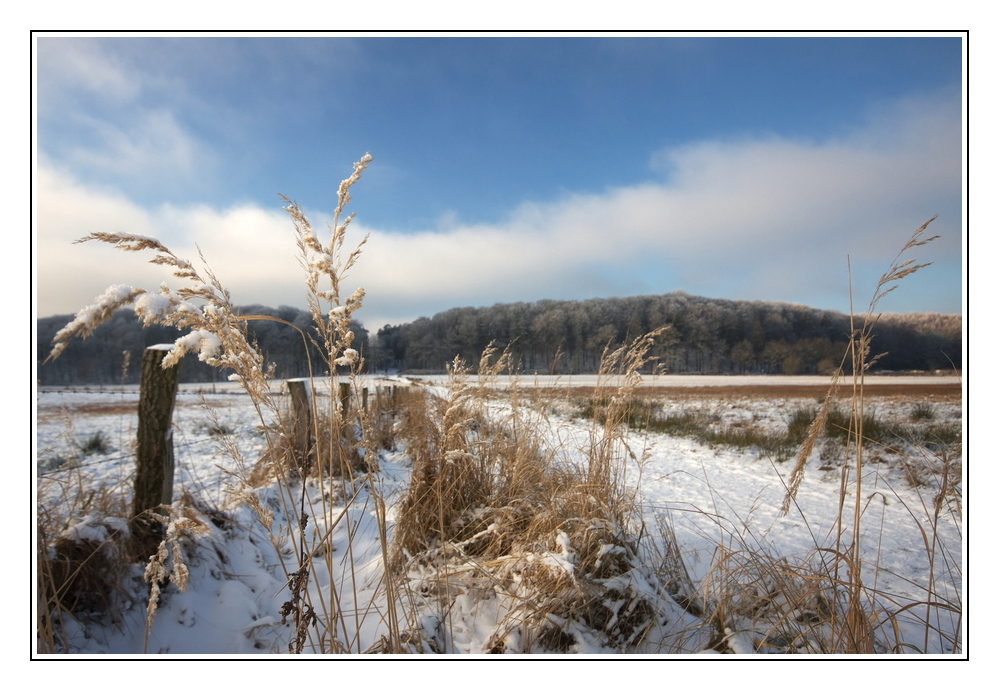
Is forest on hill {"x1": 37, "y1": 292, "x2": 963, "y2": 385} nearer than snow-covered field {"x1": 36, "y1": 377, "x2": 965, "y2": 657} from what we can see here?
No

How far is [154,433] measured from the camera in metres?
2.20

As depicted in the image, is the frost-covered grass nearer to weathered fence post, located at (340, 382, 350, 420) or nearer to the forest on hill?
weathered fence post, located at (340, 382, 350, 420)

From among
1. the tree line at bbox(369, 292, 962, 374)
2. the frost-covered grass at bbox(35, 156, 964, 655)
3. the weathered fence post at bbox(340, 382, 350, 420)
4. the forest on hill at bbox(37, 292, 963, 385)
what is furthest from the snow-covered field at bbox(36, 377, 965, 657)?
the tree line at bbox(369, 292, 962, 374)

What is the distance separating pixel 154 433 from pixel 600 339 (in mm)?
4881

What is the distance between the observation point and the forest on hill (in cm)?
353

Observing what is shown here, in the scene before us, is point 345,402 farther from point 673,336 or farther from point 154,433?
point 673,336

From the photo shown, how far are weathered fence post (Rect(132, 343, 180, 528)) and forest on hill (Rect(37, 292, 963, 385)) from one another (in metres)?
0.28

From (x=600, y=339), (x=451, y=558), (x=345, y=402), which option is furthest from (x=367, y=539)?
(x=600, y=339)

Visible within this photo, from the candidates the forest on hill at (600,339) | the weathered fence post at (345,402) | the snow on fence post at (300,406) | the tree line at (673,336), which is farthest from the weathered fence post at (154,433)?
the snow on fence post at (300,406)
